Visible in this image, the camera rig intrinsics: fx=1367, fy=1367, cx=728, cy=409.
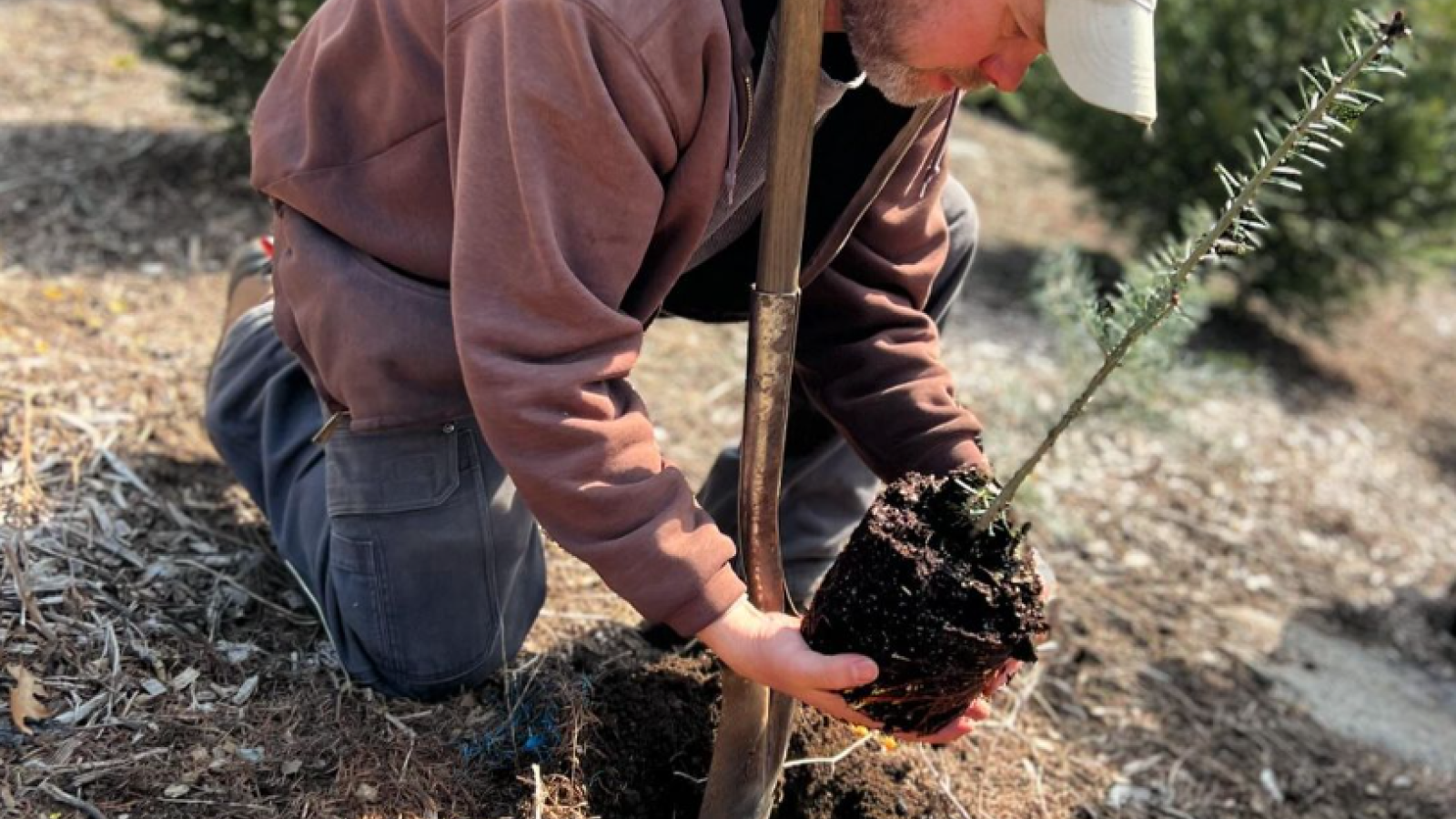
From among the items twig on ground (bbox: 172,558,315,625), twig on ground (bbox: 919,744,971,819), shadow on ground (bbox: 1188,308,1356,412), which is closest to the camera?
twig on ground (bbox: 919,744,971,819)

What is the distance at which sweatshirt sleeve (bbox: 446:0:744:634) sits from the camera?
5.74 ft

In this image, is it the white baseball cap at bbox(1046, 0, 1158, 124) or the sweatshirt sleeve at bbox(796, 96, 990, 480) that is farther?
the sweatshirt sleeve at bbox(796, 96, 990, 480)

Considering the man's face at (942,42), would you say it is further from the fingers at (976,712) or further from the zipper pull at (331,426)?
the zipper pull at (331,426)

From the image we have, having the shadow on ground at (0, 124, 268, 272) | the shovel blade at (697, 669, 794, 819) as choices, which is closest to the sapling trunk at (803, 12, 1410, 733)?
the shovel blade at (697, 669, 794, 819)

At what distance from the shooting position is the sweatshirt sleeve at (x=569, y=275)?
1751 mm

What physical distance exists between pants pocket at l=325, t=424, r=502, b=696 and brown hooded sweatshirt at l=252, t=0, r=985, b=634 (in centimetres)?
9

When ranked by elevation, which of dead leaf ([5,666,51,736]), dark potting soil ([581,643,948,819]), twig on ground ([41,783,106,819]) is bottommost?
dead leaf ([5,666,51,736])

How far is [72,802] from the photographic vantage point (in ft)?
6.58

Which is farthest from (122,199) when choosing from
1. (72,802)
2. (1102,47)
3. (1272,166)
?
(1272,166)

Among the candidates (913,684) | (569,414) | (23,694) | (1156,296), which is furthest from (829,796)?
(23,694)

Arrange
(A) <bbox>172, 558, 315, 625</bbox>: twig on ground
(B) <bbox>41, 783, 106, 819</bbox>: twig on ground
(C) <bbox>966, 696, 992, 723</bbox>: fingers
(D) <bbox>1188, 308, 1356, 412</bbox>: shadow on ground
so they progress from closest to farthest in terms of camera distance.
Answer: (B) <bbox>41, 783, 106, 819</bbox>: twig on ground < (C) <bbox>966, 696, 992, 723</bbox>: fingers < (A) <bbox>172, 558, 315, 625</bbox>: twig on ground < (D) <bbox>1188, 308, 1356, 412</bbox>: shadow on ground

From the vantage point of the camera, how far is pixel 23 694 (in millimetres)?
2178

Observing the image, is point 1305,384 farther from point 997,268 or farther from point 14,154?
point 14,154

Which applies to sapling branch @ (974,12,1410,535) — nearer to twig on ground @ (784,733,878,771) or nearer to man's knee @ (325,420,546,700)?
twig on ground @ (784,733,878,771)
